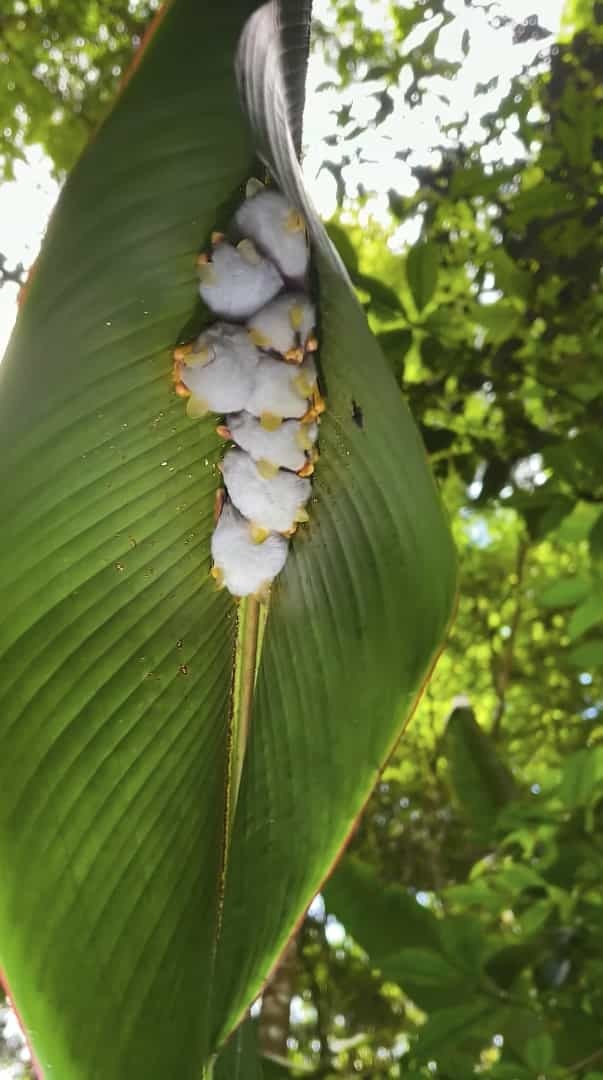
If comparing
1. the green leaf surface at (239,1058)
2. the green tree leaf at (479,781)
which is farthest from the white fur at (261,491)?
the green tree leaf at (479,781)

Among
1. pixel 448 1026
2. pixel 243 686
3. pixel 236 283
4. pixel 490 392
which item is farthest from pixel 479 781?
→ pixel 236 283

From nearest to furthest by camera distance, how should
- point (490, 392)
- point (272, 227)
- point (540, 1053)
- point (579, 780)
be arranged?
point (272, 227) < point (540, 1053) < point (579, 780) < point (490, 392)

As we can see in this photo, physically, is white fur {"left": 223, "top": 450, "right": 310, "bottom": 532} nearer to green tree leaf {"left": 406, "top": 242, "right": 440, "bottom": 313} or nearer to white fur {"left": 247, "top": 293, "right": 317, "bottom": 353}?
white fur {"left": 247, "top": 293, "right": 317, "bottom": 353}

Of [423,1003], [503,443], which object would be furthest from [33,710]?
[503,443]

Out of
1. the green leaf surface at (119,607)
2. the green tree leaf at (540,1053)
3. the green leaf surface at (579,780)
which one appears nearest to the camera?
the green leaf surface at (119,607)

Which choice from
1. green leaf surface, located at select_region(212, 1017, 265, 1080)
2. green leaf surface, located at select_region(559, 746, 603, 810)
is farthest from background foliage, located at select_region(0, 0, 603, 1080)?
green leaf surface, located at select_region(212, 1017, 265, 1080)

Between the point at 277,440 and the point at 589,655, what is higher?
the point at 277,440

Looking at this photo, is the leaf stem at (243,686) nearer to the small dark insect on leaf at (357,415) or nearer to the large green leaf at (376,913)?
the small dark insect on leaf at (357,415)

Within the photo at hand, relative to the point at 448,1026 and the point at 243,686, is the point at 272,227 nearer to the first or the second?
the point at 243,686
